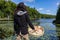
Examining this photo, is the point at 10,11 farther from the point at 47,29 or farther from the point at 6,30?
the point at 47,29

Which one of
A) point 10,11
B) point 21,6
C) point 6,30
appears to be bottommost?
point 6,30

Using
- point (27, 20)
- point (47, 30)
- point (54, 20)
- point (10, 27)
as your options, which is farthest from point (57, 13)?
point (27, 20)

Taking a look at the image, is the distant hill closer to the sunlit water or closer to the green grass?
the sunlit water

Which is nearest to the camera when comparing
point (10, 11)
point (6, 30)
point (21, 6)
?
point (21, 6)

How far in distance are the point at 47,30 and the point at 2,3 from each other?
86.1 inches

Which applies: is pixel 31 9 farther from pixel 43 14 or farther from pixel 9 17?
pixel 9 17

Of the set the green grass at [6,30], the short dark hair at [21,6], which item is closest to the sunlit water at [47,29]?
the green grass at [6,30]

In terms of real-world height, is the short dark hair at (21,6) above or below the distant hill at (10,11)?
above

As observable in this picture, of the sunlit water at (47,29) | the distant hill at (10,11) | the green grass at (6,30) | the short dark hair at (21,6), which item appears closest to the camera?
the short dark hair at (21,6)

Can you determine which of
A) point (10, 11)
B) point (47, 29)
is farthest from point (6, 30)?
point (47, 29)

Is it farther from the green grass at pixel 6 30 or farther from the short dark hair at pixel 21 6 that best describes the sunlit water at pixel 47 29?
the short dark hair at pixel 21 6

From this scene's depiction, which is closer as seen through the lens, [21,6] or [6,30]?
[21,6]

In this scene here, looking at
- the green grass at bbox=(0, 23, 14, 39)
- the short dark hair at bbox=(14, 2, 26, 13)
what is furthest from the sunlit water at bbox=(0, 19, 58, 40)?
the short dark hair at bbox=(14, 2, 26, 13)

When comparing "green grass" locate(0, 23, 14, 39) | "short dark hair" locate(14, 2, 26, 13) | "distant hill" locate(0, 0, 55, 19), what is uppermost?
"short dark hair" locate(14, 2, 26, 13)
